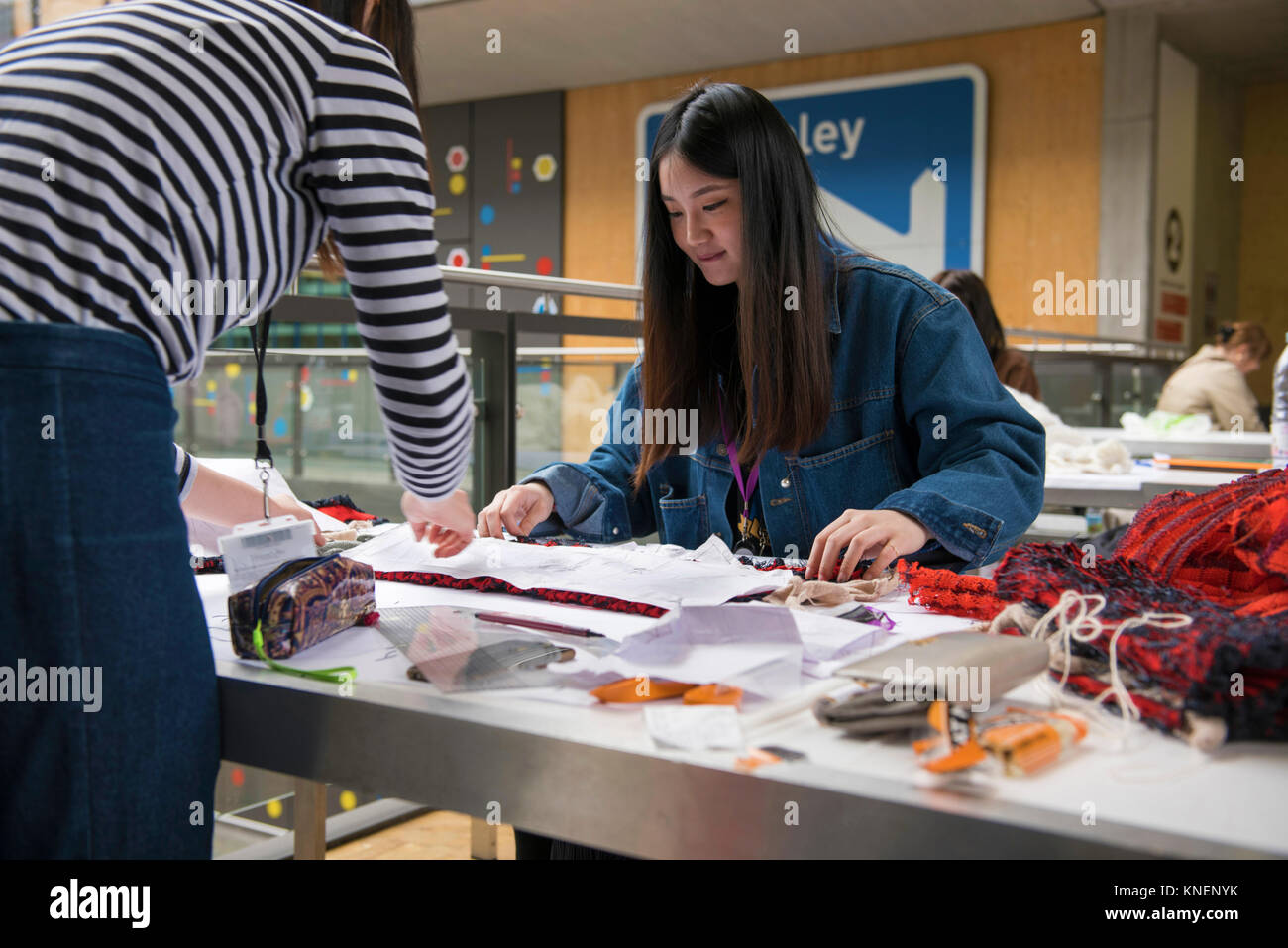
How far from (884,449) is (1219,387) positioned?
466 centimetres

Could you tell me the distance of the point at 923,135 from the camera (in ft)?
26.4

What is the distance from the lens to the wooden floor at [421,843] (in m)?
2.45

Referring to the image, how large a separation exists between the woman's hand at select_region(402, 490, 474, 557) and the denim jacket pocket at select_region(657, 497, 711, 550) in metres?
0.53

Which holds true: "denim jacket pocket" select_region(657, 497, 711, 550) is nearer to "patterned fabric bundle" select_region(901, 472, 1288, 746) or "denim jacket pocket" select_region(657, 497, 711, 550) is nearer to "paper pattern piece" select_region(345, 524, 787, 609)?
"paper pattern piece" select_region(345, 524, 787, 609)

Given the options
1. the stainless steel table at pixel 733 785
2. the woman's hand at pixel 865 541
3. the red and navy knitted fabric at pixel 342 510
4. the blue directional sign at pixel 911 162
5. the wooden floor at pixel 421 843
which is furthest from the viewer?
the blue directional sign at pixel 911 162

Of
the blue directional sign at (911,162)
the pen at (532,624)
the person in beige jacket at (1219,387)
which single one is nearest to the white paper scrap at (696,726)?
the pen at (532,624)

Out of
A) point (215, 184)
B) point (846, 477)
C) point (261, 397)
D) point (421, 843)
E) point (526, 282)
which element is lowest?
point (421, 843)

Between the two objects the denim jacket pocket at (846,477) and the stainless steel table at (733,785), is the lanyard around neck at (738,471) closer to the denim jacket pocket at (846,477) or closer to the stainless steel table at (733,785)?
the denim jacket pocket at (846,477)

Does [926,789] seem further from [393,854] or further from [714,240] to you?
[393,854]

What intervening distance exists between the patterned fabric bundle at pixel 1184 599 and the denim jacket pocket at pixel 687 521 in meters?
0.55

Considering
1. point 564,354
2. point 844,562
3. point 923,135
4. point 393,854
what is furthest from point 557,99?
point 844,562

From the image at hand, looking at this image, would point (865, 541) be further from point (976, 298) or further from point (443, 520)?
point (976, 298)

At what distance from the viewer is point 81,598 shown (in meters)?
0.74

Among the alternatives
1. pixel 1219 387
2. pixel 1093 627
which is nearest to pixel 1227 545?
pixel 1093 627
